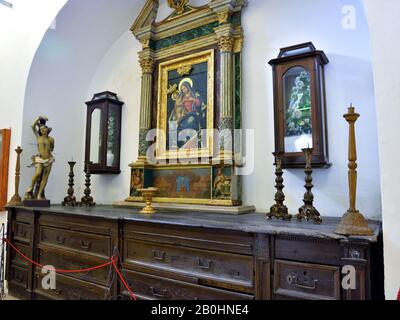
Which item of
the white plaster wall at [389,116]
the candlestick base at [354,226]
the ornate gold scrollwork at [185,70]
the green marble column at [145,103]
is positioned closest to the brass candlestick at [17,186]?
the green marble column at [145,103]

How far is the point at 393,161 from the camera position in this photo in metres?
1.70

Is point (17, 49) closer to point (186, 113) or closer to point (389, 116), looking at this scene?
point (186, 113)

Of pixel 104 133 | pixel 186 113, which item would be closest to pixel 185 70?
pixel 186 113

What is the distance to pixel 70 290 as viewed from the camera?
3029 mm

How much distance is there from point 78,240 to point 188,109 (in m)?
1.89

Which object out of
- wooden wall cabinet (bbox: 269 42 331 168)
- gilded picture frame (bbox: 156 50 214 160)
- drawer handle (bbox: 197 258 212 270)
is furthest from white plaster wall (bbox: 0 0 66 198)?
drawer handle (bbox: 197 258 212 270)

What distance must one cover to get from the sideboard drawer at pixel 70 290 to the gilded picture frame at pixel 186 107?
163 centimetres

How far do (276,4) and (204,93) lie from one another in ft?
3.97

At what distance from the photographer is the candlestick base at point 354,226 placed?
66.4 inches

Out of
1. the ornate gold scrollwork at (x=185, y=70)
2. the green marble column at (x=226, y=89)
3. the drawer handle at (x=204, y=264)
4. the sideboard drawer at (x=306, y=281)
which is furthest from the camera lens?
the ornate gold scrollwork at (x=185, y=70)

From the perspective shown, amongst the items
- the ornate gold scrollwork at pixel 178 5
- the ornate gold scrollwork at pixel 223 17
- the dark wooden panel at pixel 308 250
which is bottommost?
the dark wooden panel at pixel 308 250

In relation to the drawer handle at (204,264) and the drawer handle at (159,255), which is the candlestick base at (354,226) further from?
the drawer handle at (159,255)
